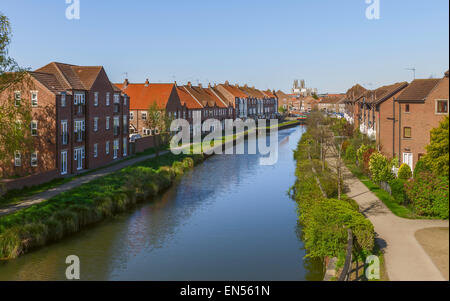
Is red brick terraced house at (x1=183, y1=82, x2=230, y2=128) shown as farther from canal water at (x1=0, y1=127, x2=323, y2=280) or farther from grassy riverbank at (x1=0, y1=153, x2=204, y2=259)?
canal water at (x1=0, y1=127, x2=323, y2=280)

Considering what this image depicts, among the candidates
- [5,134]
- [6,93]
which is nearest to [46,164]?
[6,93]

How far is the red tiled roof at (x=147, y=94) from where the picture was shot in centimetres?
6425

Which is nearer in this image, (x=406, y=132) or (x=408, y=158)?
(x=406, y=132)

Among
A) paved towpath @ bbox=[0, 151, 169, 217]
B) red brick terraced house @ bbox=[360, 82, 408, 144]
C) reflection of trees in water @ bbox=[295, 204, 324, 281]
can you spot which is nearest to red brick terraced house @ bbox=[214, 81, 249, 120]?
red brick terraced house @ bbox=[360, 82, 408, 144]

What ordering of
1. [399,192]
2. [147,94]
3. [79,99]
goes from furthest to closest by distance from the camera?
[147,94]
[79,99]
[399,192]

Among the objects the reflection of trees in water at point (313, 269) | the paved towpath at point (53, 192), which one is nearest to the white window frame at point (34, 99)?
the paved towpath at point (53, 192)

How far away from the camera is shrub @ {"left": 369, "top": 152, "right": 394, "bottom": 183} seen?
92.1 feet

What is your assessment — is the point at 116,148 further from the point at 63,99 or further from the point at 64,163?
the point at 63,99

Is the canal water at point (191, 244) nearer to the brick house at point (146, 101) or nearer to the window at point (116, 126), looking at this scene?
the window at point (116, 126)

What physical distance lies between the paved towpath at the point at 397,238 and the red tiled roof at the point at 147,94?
3662 cm

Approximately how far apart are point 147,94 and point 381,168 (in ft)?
147

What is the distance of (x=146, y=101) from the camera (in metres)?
64.7

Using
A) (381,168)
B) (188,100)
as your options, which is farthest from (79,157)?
(188,100)

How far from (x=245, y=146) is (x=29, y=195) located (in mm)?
43936
